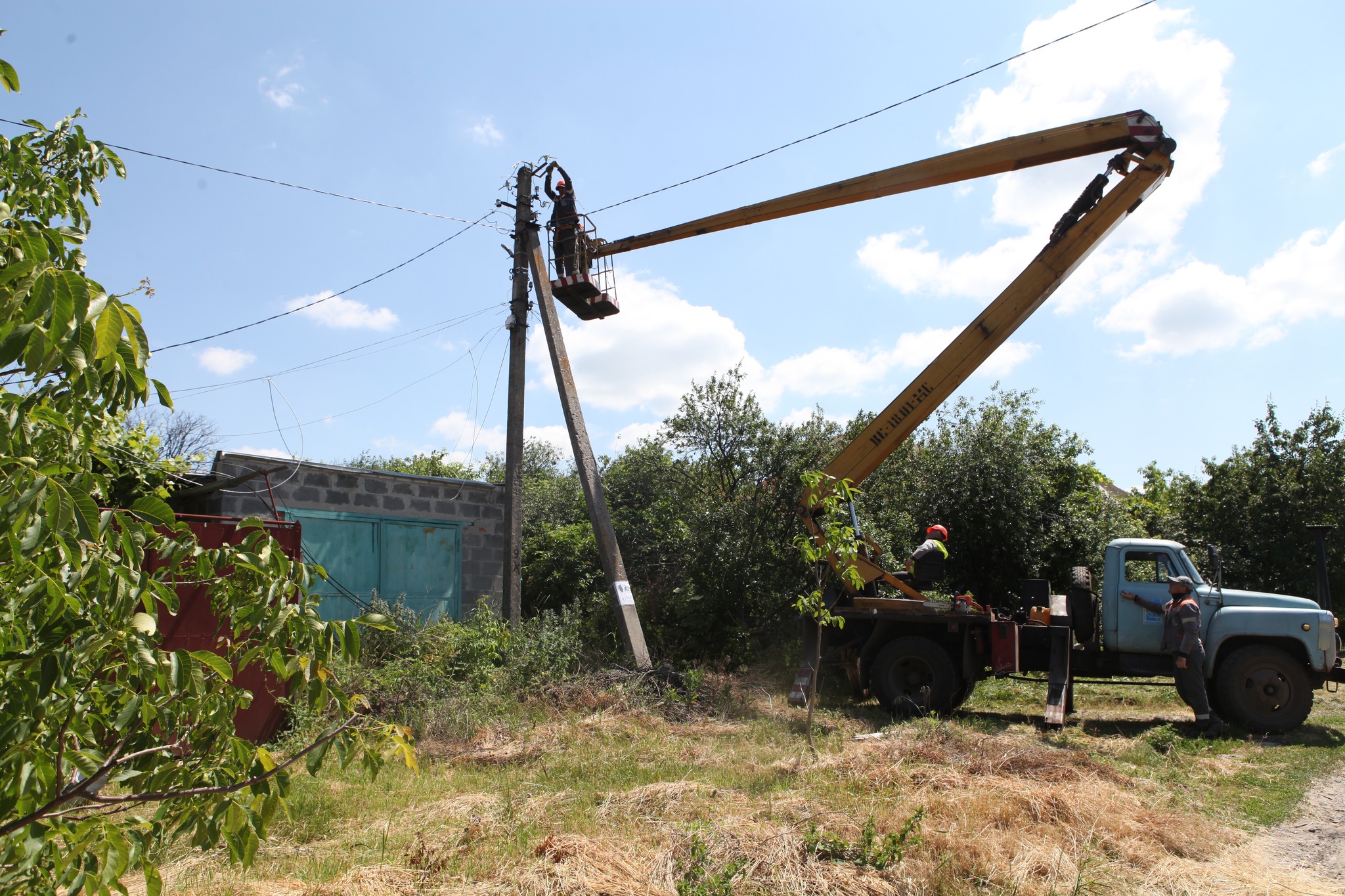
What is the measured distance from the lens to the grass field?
466 cm

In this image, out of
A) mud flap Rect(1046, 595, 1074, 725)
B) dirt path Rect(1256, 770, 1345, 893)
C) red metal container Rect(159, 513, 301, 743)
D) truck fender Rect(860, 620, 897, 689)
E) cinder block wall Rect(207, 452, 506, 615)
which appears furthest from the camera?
cinder block wall Rect(207, 452, 506, 615)

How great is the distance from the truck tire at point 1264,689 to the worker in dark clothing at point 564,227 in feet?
33.3

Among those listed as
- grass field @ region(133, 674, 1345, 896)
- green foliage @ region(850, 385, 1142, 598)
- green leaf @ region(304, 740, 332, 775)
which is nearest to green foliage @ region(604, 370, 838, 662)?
green foliage @ region(850, 385, 1142, 598)

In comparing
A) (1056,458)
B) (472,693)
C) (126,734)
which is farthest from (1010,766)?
(1056,458)

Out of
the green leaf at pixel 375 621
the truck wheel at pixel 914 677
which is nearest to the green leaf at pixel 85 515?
the green leaf at pixel 375 621

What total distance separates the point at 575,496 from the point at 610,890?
15651mm

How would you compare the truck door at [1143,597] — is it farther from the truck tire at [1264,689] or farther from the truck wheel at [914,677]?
the truck wheel at [914,677]

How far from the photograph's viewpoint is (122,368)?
1762 mm

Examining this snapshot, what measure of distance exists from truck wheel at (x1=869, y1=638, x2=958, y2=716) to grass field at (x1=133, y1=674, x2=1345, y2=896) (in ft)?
3.52

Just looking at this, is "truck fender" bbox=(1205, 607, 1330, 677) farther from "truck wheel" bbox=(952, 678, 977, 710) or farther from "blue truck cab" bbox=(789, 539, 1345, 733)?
"truck wheel" bbox=(952, 678, 977, 710)

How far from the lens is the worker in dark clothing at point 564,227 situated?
12.9 metres

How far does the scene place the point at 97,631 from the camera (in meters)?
1.91

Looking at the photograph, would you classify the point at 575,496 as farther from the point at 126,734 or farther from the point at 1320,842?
the point at 126,734

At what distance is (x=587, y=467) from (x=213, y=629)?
17.3ft
